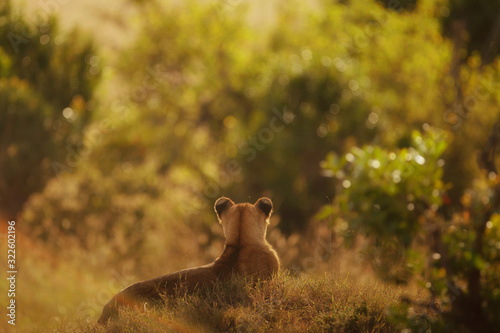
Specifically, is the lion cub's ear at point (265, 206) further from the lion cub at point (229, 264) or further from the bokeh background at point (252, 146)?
the bokeh background at point (252, 146)

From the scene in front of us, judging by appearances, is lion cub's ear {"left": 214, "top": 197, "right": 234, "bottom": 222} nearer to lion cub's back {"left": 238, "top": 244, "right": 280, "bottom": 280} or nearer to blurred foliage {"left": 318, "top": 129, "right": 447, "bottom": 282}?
lion cub's back {"left": 238, "top": 244, "right": 280, "bottom": 280}

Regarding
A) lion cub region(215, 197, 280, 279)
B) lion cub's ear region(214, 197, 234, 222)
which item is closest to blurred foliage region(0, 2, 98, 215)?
lion cub's ear region(214, 197, 234, 222)

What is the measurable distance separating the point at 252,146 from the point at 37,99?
23.4 feet

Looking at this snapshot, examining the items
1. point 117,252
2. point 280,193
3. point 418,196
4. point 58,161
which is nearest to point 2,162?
point 58,161

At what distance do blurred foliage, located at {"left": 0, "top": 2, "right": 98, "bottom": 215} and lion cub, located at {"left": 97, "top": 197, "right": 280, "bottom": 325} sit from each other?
46.3 feet

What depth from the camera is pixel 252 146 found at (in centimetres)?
1789

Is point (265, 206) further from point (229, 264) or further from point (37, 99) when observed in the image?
point (37, 99)

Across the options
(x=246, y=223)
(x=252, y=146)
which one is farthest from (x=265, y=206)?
(x=252, y=146)

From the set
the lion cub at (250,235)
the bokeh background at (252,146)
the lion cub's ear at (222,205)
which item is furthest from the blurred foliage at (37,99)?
the lion cub at (250,235)

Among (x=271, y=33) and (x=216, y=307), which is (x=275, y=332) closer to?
(x=216, y=307)

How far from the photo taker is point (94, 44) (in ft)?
71.1

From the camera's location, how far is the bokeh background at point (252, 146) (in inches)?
298

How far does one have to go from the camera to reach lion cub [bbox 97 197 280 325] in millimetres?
5605

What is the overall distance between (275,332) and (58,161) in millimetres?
16468
